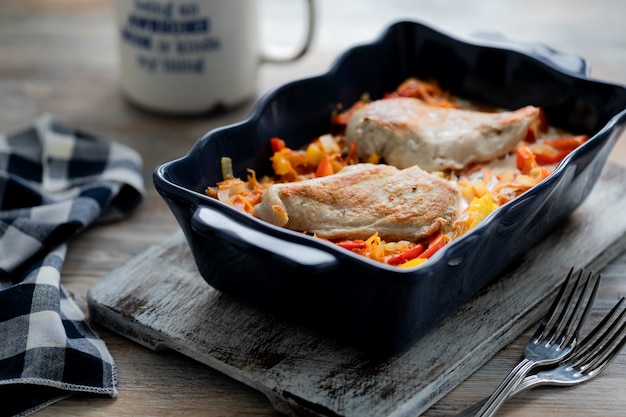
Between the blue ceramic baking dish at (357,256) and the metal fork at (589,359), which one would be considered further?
the metal fork at (589,359)

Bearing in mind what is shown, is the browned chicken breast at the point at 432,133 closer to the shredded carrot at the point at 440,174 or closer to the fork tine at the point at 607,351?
the shredded carrot at the point at 440,174

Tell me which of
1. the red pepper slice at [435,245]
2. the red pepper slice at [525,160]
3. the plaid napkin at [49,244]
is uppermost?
the red pepper slice at [525,160]

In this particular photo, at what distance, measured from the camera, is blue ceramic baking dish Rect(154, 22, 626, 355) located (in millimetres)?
1657

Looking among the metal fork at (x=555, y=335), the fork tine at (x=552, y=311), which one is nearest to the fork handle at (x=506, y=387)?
the metal fork at (x=555, y=335)

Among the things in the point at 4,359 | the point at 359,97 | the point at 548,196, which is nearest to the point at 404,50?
the point at 359,97

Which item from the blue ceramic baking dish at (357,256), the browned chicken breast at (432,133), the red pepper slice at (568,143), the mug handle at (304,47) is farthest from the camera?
the mug handle at (304,47)

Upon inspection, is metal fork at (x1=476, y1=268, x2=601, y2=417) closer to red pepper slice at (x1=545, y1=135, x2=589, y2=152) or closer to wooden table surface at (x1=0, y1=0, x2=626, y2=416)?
wooden table surface at (x1=0, y1=0, x2=626, y2=416)

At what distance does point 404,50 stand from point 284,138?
0.55m

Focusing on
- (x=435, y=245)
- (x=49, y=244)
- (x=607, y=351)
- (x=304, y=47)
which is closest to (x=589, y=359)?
(x=607, y=351)

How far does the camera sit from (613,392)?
1818mm

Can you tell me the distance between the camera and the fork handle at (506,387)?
1.70 m

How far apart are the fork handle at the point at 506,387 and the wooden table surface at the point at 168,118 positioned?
41 millimetres

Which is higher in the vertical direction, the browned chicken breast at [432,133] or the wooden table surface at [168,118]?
the browned chicken breast at [432,133]

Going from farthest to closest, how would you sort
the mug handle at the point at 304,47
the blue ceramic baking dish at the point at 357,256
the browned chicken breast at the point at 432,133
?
the mug handle at the point at 304,47 → the browned chicken breast at the point at 432,133 → the blue ceramic baking dish at the point at 357,256
